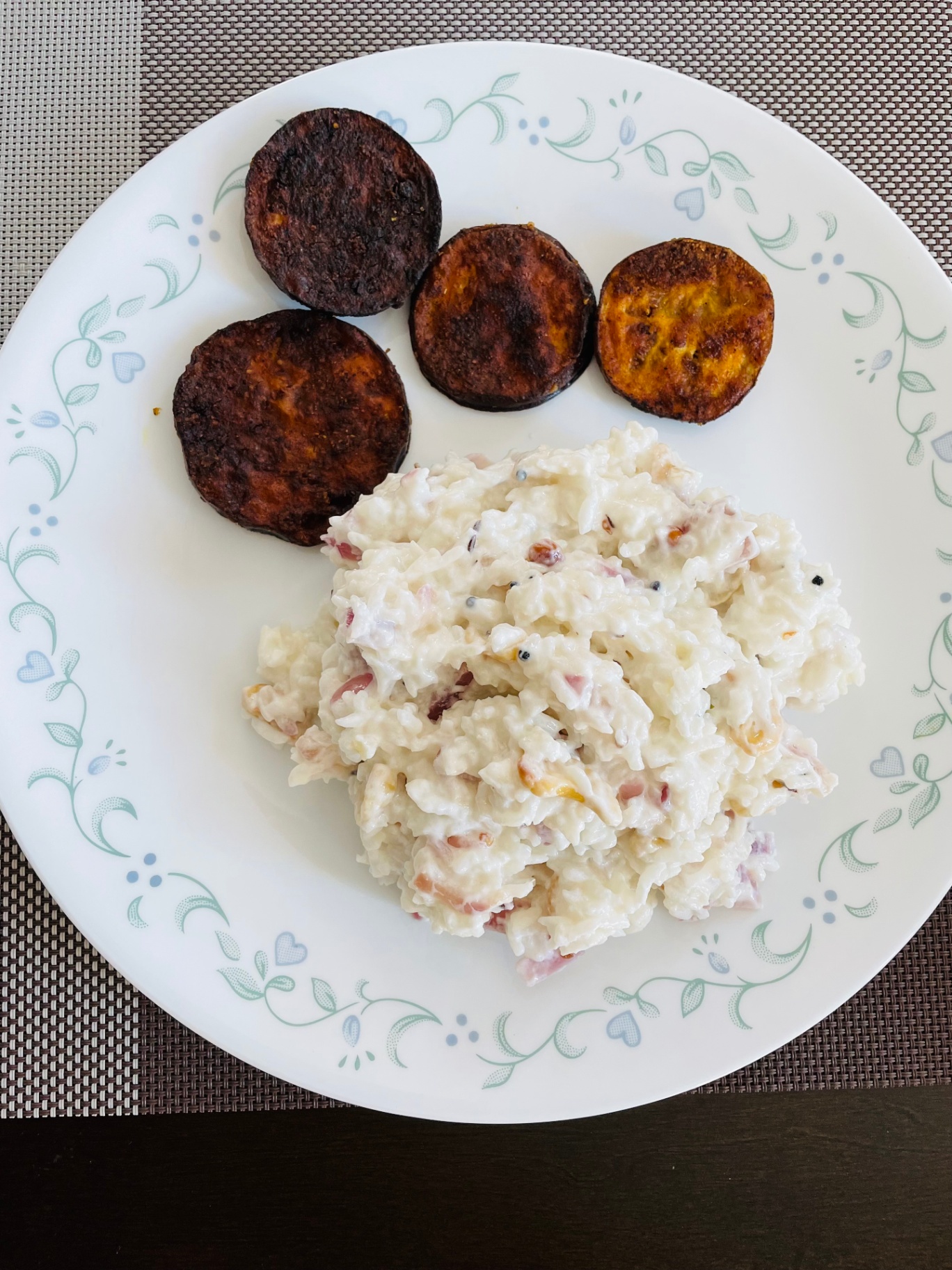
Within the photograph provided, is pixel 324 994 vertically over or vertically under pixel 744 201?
under

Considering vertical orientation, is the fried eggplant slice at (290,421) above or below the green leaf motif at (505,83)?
below

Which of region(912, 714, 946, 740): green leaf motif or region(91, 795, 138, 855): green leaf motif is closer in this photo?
region(91, 795, 138, 855): green leaf motif

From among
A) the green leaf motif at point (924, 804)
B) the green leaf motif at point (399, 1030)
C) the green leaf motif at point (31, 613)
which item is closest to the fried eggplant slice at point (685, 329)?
the green leaf motif at point (924, 804)

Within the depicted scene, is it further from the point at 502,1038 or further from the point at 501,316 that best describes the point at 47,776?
the point at 501,316

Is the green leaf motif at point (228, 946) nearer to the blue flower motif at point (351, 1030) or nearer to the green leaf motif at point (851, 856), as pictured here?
the blue flower motif at point (351, 1030)

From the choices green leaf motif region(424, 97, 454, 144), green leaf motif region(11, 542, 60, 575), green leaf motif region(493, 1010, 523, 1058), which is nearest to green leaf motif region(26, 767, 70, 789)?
green leaf motif region(11, 542, 60, 575)

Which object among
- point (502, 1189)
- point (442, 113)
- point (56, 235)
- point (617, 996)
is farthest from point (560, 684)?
point (56, 235)

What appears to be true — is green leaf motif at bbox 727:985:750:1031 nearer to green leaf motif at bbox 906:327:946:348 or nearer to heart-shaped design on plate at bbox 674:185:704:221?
green leaf motif at bbox 906:327:946:348
